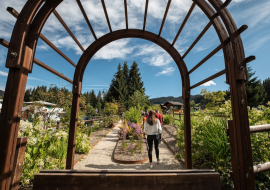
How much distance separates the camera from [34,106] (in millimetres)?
4777

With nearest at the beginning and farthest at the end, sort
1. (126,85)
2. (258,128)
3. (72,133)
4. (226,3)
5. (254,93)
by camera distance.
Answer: (226,3) → (258,128) → (72,133) → (254,93) → (126,85)

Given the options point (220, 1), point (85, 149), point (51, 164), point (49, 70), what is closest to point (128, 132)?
point (85, 149)

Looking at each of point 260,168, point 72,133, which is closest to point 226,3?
point 260,168

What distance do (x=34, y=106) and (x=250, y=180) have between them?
577 centimetres

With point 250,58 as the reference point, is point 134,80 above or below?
above

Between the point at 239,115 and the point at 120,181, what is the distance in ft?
4.26

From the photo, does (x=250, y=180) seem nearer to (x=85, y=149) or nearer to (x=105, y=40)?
(x=105, y=40)

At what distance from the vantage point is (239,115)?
1.34m

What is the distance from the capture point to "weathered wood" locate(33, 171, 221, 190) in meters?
1.25

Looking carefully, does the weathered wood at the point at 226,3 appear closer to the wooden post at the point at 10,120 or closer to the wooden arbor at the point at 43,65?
the wooden arbor at the point at 43,65

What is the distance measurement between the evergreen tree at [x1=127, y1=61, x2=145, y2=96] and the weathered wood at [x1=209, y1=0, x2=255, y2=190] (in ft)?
108

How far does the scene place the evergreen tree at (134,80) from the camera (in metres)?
34.6

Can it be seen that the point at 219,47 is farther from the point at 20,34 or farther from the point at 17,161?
the point at 17,161

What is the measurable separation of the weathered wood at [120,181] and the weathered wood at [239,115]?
26 centimetres
